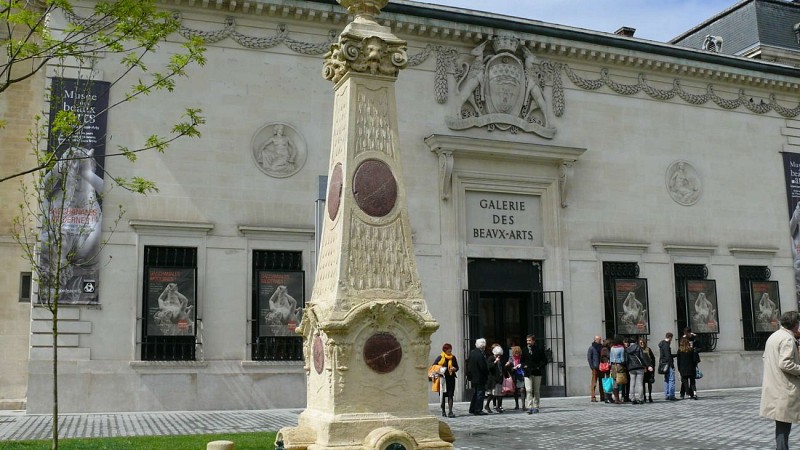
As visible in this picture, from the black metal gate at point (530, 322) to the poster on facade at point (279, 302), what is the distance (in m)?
5.01

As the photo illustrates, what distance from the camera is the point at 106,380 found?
17.3 m

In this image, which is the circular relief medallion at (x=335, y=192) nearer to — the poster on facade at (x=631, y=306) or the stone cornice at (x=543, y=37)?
the stone cornice at (x=543, y=37)

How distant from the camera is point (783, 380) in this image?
27.2 ft

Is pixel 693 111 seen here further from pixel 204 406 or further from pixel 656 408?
pixel 204 406

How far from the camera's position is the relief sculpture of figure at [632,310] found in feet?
73.6

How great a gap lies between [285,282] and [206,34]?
653 cm

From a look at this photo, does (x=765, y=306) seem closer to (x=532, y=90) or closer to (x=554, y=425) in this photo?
(x=532, y=90)

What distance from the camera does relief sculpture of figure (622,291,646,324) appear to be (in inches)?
883

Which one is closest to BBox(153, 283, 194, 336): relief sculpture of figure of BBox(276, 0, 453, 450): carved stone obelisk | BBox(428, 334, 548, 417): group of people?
BBox(428, 334, 548, 417): group of people

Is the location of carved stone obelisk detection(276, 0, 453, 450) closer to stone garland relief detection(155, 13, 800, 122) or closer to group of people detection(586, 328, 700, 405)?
stone garland relief detection(155, 13, 800, 122)

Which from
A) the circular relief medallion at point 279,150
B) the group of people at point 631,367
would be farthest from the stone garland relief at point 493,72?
the group of people at point 631,367

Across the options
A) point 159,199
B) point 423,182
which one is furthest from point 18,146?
point 423,182

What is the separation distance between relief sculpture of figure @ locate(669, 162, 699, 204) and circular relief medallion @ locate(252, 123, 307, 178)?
1186cm

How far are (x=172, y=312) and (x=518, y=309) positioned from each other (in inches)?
377
